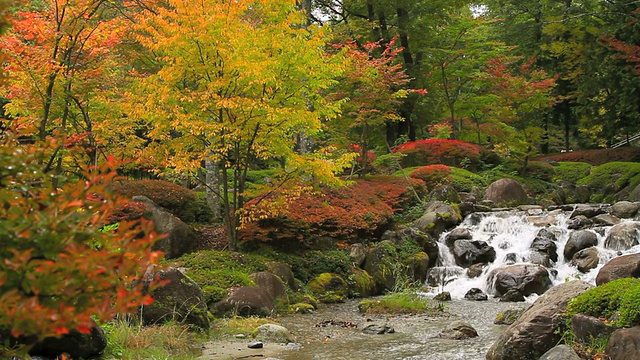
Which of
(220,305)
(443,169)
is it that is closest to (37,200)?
(220,305)

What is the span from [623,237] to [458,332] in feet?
23.7

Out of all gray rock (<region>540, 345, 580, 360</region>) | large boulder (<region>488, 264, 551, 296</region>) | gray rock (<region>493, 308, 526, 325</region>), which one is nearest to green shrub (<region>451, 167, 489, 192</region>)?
large boulder (<region>488, 264, 551, 296</region>)

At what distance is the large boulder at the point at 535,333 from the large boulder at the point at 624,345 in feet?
2.75

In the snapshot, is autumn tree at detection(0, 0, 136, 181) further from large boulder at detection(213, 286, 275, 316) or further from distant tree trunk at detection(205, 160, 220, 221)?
large boulder at detection(213, 286, 275, 316)

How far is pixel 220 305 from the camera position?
929 cm

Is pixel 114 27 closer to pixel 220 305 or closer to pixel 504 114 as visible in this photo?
pixel 220 305

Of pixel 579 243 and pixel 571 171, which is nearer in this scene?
pixel 579 243

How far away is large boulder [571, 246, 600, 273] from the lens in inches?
495

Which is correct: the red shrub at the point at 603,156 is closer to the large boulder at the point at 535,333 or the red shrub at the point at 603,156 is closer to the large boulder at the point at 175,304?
the large boulder at the point at 535,333

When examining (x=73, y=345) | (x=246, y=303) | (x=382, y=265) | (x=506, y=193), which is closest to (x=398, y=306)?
(x=382, y=265)

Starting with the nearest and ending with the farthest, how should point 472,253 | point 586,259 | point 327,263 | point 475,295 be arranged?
point 475,295
point 586,259
point 327,263
point 472,253

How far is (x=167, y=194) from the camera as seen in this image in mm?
13391

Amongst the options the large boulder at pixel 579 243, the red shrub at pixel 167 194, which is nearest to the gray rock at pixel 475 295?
the large boulder at pixel 579 243

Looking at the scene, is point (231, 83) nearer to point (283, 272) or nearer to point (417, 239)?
point (283, 272)
